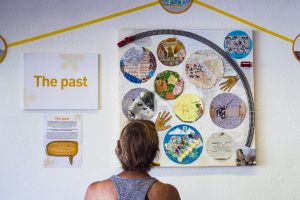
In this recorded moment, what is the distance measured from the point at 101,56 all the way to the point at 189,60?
0.48 m

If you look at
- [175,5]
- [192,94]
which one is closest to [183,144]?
[192,94]

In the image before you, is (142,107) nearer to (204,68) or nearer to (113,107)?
(113,107)

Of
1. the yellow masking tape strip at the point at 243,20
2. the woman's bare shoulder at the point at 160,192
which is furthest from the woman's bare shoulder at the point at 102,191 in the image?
the yellow masking tape strip at the point at 243,20

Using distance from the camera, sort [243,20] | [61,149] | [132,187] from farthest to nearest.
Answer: [243,20], [61,149], [132,187]

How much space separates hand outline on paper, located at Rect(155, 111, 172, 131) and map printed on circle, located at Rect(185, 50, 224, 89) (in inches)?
9.2

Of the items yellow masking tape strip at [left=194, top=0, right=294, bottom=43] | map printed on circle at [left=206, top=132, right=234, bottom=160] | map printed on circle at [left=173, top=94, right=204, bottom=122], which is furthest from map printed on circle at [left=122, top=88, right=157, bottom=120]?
yellow masking tape strip at [left=194, top=0, right=294, bottom=43]

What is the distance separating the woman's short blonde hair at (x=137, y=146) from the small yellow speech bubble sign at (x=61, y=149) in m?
0.76

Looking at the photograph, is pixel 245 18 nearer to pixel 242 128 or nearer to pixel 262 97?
Result: pixel 262 97

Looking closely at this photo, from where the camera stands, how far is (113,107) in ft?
6.75

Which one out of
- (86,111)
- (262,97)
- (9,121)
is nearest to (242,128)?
(262,97)

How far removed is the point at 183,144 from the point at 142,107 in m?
0.30

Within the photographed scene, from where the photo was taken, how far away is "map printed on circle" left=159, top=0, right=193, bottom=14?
209 cm

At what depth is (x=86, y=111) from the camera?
2049 mm

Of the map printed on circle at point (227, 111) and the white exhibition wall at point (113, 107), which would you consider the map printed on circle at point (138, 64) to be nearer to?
the white exhibition wall at point (113, 107)
